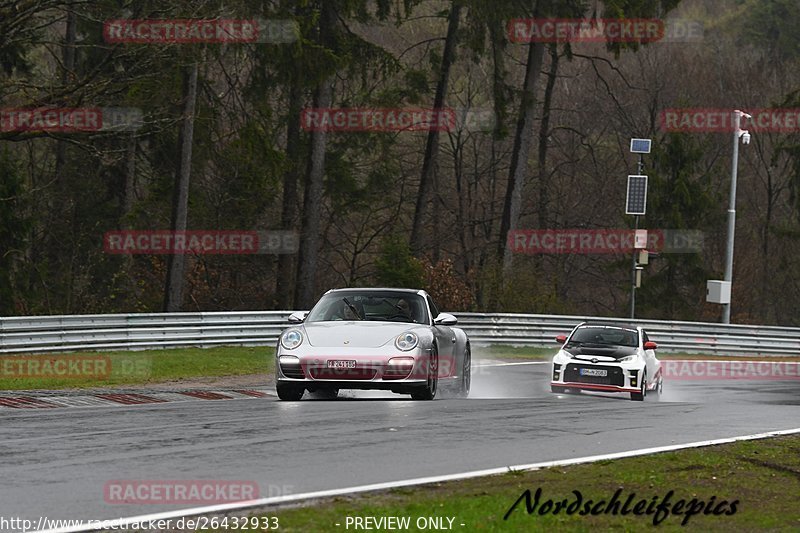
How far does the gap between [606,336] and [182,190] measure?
1337cm

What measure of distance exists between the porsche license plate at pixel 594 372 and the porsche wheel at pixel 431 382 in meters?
6.09

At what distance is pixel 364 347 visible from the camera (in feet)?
48.4

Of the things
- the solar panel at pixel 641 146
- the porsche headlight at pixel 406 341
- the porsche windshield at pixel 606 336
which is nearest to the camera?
the porsche headlight at pixel 406 341

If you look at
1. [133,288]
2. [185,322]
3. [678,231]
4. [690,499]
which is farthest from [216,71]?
[690,499]

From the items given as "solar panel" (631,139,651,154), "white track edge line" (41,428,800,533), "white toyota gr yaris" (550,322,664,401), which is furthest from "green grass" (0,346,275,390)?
"solar panel" (631,139,651,154)

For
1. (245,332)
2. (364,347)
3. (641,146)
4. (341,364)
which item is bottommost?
(245,332)

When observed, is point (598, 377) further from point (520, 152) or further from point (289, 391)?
point (520, 152)

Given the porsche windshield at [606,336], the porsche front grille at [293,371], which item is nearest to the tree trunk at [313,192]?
the porsche windshield at [606,336]

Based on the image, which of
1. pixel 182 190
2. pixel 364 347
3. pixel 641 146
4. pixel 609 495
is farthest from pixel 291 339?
pixel 641 146

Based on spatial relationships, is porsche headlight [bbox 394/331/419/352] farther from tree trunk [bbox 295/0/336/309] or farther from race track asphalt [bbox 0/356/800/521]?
tree trunk [bbox 295/0/336/309]

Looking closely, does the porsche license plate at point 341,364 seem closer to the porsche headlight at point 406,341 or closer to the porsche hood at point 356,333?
the porsche hood at point 356,333

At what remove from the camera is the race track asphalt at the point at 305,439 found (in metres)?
9.63

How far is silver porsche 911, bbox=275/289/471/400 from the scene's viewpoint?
1471 centimetres

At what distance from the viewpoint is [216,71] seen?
132ft
